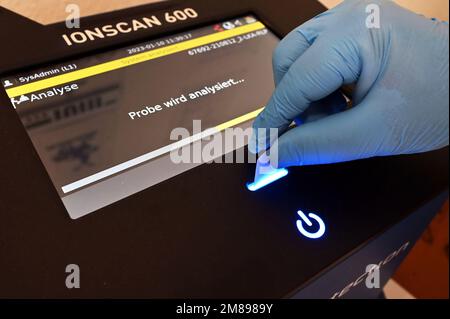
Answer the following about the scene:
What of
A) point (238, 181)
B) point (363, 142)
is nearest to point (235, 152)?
point (238, 181)

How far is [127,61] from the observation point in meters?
0.67

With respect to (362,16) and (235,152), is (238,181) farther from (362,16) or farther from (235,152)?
(362,16)

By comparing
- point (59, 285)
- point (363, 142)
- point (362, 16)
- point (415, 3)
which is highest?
point (415, 3)

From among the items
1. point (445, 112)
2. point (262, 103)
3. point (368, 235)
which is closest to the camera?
point (445, 112)

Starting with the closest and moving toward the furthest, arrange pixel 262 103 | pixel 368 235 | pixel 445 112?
1. pixel 445 112
2. pixel 368 235
3. pixel 262 103

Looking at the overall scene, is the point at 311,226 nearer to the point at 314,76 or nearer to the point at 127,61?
the point at 314,76

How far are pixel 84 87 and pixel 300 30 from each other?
0.29 meters

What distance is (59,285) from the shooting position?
0.47 metres

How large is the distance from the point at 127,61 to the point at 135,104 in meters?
0.08

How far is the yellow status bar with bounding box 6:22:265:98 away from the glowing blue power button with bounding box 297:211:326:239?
30cm

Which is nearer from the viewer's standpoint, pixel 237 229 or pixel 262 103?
pixel 237 229

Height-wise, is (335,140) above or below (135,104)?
below

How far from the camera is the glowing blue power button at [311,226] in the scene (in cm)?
55

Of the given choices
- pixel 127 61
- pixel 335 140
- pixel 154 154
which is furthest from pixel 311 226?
pixel 127 61
